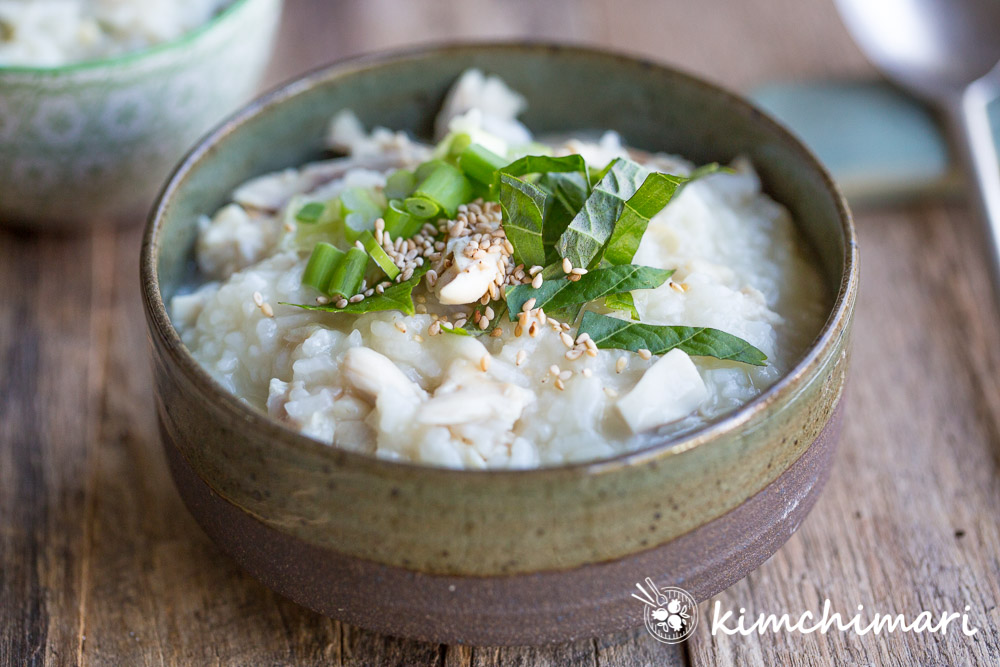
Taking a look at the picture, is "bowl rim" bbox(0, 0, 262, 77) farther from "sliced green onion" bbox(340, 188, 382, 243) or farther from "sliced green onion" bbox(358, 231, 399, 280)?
"sliced green onion" bbox(358, 231, 399, 280)

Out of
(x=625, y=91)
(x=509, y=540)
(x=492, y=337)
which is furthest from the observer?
(x=625, y=91)

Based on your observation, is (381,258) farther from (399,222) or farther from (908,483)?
(908,483)

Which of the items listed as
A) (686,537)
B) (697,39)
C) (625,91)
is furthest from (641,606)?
(697,39)

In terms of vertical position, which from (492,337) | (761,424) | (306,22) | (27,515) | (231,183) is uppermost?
(761,424)

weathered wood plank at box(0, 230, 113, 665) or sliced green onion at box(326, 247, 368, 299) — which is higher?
sliced green onion at box(326, 247, 368, 299)

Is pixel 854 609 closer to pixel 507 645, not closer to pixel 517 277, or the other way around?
pixel 507 645

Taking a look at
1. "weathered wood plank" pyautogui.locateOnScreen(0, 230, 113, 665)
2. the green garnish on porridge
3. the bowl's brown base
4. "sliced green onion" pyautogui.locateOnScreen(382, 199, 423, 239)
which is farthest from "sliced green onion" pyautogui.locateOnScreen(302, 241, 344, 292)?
"weathered wood plank" pyautogui.locateOnScreen(0, 230, 113, 665)

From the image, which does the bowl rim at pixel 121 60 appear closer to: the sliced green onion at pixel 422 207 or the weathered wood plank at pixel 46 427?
the weathered wood plank at pixel 46 427
